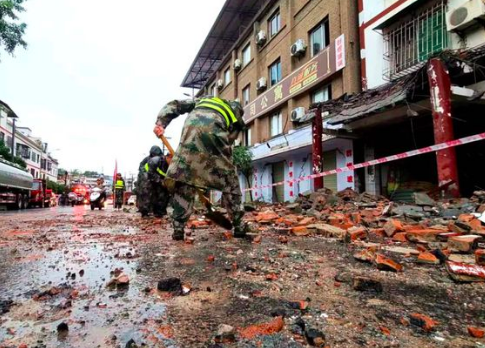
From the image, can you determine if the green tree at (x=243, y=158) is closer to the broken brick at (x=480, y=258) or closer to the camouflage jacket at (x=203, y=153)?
the camouflage jacket at (x=203, y=153)

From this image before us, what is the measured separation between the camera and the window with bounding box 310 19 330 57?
1358 cm

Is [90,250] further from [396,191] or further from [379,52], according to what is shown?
[379,52]

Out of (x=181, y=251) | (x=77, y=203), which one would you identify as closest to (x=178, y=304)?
(x=181, y=251)

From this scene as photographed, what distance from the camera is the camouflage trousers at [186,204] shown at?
3.61m

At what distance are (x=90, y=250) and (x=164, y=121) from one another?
161cm

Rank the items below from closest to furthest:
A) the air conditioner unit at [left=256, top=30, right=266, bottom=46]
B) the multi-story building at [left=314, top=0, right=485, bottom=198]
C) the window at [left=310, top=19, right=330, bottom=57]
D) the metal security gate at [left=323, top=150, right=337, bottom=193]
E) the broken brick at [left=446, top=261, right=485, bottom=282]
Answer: the broken brick at [left=446, top=261, right=485, bottom=282] → the multi-story building at [left=314, top=0, right=485, bottom=198] → the metal security gate at [left=323, top=150, right=337, bottom=193] → the window at [left=310, top=19, right=330, bottom=57] → the air conditioner unit at [left=256, top=30, right=266, bottom=46]

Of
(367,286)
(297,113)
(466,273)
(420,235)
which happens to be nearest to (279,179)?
(297,113)

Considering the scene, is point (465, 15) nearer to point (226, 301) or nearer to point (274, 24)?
point (226, 301)

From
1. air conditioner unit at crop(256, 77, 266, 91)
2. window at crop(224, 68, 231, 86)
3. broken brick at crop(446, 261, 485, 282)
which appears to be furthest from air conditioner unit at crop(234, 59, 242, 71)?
broken brick at crop(446, 261, 485, 282)

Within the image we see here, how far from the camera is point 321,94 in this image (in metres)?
13.8

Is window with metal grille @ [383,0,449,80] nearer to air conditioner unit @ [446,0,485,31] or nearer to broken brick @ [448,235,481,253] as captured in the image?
air conditioner unit @ [446,0,485,31]

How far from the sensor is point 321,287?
183 cm

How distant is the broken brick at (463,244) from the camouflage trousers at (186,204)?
2.04 metres

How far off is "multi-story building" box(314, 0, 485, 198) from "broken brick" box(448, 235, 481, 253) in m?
3.84
